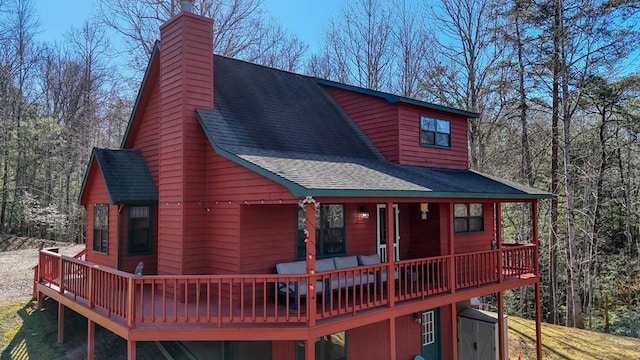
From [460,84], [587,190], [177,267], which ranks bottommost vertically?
[177,267]

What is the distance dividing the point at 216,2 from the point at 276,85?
1069cm

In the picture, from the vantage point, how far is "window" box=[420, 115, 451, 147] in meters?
12.5

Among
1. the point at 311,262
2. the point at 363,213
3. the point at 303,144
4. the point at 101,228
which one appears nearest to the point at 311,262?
the point at 311,262

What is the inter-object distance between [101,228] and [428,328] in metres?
9.13

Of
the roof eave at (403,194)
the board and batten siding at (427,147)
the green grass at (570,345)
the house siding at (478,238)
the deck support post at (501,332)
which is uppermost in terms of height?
the board and batten siding at (427,147)

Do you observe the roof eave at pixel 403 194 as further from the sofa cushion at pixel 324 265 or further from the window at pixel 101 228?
the window at pixel 101 228

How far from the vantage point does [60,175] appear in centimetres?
2702

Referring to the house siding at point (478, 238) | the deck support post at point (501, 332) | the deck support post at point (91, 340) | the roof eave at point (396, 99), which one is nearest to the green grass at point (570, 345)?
the deck support post at point (501, 332)

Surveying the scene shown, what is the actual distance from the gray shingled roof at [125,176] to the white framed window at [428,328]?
7581mm

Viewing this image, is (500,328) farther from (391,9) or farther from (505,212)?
(391,9)

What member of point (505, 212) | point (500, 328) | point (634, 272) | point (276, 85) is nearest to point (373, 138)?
point (276, 85)

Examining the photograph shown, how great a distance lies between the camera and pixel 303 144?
10336 mm

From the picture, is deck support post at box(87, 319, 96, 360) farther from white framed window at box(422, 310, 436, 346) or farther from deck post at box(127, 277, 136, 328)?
white framed window at box(422, 310, 436, 346)

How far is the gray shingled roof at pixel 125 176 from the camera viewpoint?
1012 centimetres
